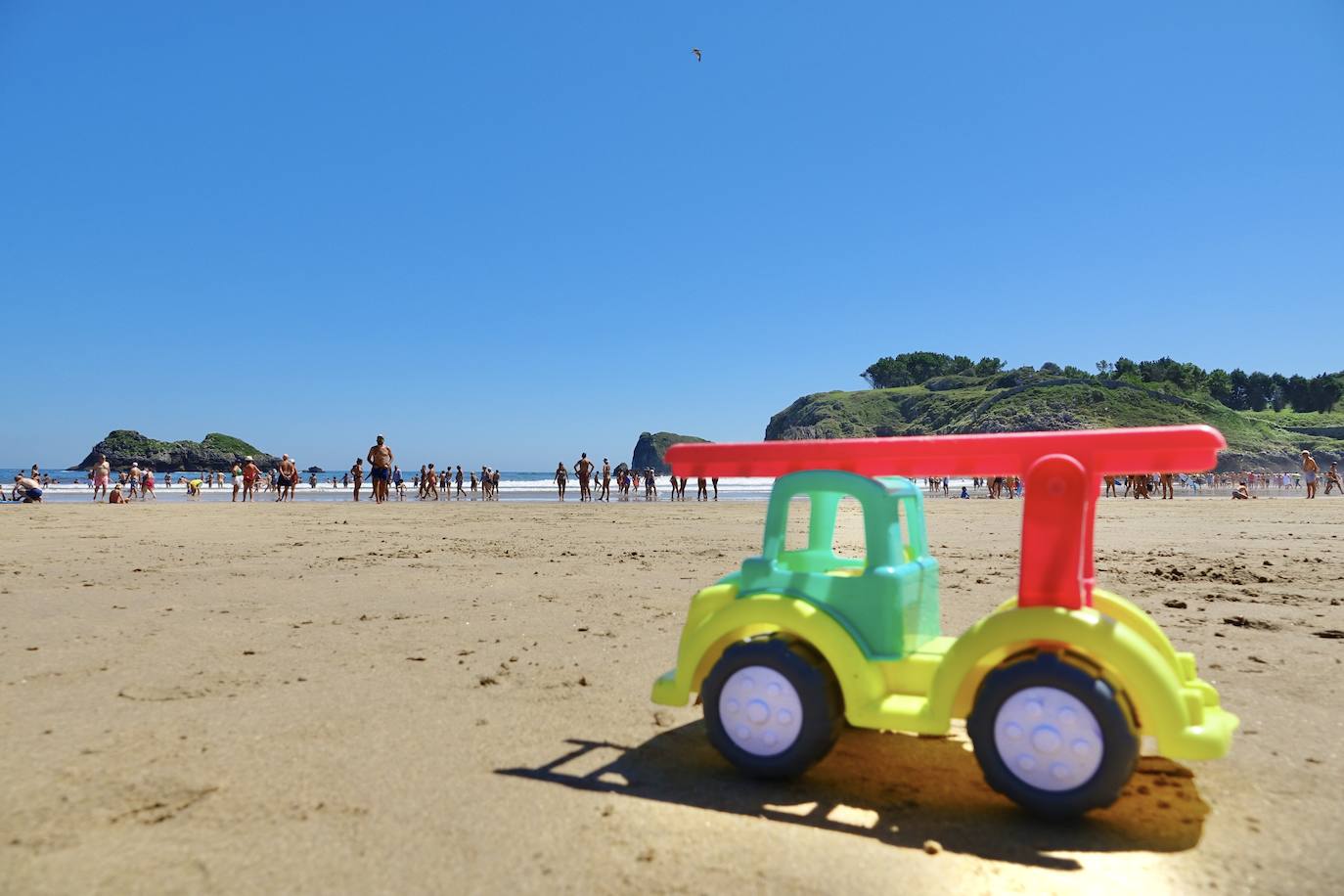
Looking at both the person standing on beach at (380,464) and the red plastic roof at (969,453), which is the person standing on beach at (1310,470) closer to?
the person standing on beach at (380,464)

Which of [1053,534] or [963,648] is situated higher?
[1053,534]

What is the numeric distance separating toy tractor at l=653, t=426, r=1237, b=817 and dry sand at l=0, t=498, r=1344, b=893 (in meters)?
0.27

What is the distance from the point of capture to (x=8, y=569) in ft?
30.6

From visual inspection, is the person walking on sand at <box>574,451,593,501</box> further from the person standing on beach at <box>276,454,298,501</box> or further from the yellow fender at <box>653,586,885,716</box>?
the yellow fender at <box>653,586,885,716</box>

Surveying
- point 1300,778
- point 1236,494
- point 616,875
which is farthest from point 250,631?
point 1236,494

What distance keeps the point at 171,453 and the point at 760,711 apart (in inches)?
5404

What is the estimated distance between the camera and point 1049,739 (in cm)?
281

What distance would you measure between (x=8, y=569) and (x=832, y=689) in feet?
34.4

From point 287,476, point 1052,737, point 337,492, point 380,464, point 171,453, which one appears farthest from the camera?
point 171,453

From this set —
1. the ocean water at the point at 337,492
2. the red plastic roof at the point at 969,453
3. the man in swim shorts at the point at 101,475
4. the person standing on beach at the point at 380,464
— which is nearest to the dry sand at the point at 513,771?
the red plastic roof at the point at 969,453

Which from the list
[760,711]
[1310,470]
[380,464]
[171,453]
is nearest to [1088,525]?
[760,711]

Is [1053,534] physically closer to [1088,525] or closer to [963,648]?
[1088,525]

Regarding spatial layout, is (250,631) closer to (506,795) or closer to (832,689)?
(506,795)

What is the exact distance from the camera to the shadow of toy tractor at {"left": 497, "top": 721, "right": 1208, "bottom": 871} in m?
2.76
